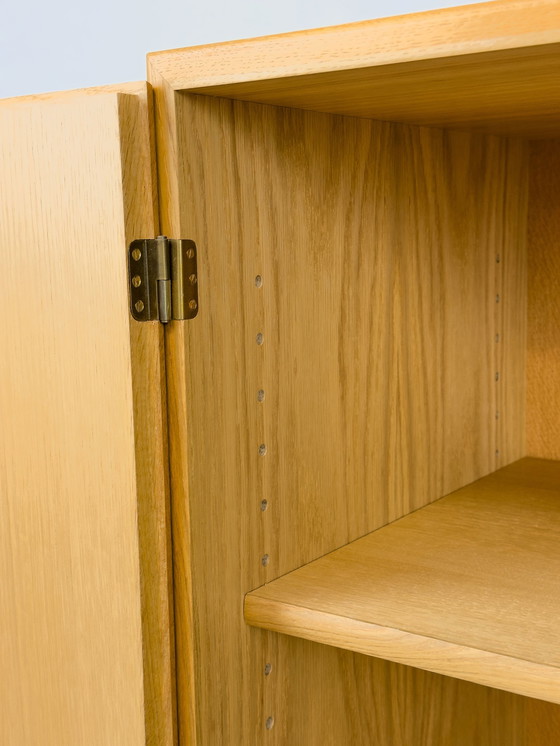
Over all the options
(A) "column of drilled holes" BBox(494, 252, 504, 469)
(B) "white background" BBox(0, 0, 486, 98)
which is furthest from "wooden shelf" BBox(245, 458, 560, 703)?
(B) "white background" BBox(0, 0, 486, 98)

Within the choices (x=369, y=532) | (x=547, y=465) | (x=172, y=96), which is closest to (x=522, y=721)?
(x=547, y=465)

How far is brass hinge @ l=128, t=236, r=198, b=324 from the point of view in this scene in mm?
562

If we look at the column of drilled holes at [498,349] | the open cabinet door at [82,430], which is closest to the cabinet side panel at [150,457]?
the open cabinet door at [82,430]

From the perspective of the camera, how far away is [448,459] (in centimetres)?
86

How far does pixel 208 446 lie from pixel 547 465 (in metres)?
0.48

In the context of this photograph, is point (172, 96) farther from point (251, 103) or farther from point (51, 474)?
point (51, 474)

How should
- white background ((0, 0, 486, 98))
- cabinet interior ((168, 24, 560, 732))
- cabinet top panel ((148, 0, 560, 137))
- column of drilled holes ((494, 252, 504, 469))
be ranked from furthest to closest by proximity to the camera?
white background ((0, 0, 486, 98)), column of drilled holes ((494, 252, 504, 469)), cabinet interior ((168, 24, 560, 732)), cabinet top panel ((148, 0, 560, 137))

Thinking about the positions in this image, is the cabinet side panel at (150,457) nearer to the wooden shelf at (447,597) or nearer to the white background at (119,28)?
the wooden shelf at (447,597)

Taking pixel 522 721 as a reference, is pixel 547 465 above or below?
above

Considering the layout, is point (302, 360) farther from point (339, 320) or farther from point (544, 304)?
point (544, 304)

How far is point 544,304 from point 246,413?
0.47 m

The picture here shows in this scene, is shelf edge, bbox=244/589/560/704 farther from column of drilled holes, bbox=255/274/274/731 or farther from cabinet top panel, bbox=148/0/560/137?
cabinet top panel, bbox=148/0/560/137

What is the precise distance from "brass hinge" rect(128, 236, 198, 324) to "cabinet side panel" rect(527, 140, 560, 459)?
1.68 feet

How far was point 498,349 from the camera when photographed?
0.94 m
